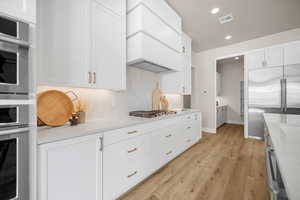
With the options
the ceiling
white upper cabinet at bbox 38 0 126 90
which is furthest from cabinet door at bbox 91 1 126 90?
→ the ceiling

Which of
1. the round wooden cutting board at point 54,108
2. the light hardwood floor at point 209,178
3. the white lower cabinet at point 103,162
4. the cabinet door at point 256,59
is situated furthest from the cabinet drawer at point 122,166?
the cabinet door at point 256,59

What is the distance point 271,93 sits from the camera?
335 cm

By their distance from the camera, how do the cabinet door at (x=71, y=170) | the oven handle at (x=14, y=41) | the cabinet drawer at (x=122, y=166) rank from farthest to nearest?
the cabinet drawer at (x=122, y=166), the cabinet door at (x=71, y=170), the oven handle at (x=14, y=41)

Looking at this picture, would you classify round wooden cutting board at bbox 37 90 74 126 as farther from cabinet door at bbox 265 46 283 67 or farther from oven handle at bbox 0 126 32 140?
cabinet door at bbox 265 46 283 67

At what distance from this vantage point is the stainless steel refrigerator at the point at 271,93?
3.07m

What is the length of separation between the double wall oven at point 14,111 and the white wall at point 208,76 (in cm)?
461

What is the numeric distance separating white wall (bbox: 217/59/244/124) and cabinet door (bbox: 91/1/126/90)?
209 inches

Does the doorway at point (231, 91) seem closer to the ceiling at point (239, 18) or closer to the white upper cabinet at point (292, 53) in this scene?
the ceiling at point (239, 18)

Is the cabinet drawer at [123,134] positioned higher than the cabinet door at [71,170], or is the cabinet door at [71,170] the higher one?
the cabinet drawer at [123,134]

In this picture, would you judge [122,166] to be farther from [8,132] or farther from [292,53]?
[292,53]

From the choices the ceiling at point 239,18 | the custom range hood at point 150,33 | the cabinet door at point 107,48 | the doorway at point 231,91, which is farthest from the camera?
the doorway at point 231,91

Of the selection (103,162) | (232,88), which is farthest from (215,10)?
(232,88)

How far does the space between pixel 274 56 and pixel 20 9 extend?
4731 mm

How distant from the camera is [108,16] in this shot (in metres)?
1.68
